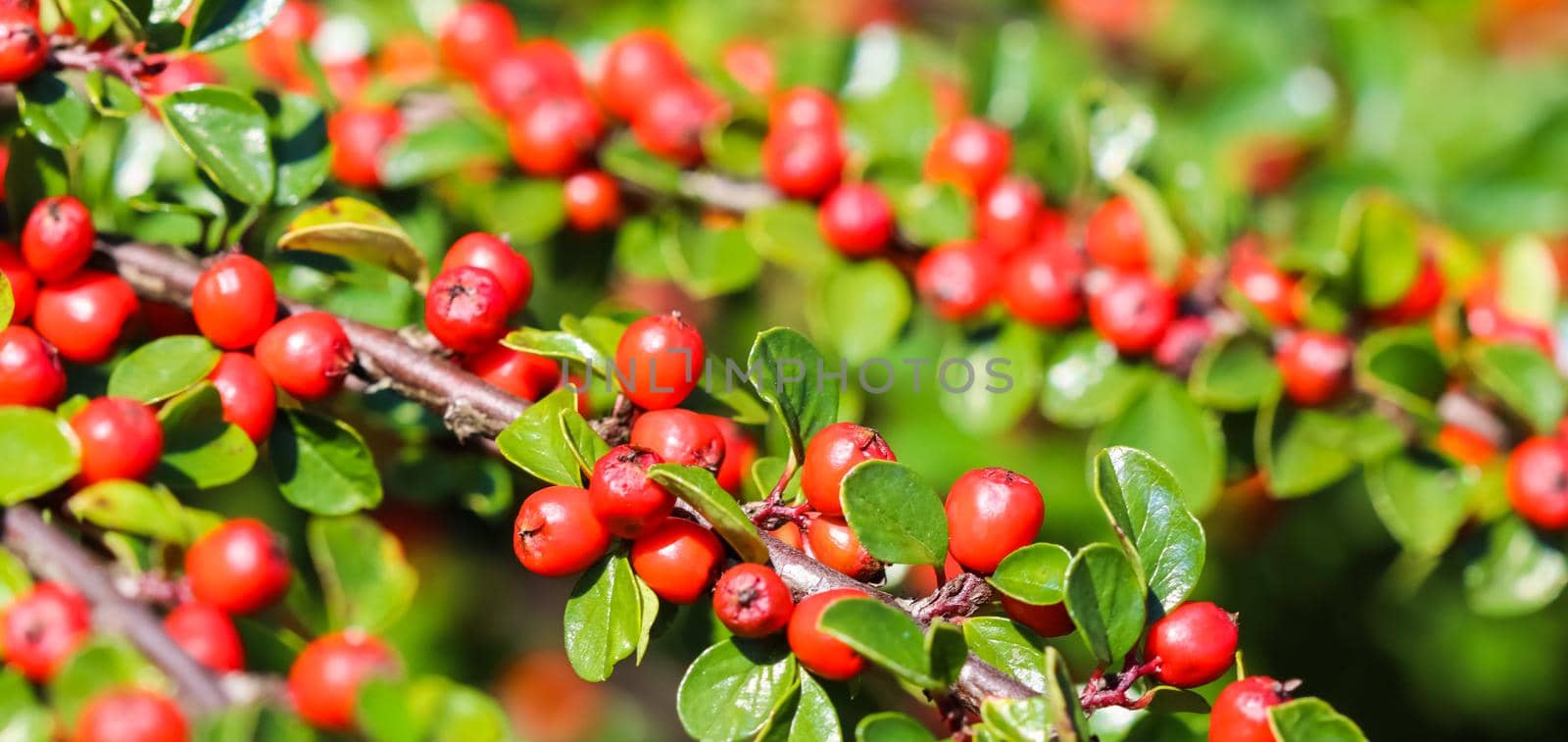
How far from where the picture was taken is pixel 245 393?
1409 millimetres

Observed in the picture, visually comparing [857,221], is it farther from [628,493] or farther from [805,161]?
[628,493]

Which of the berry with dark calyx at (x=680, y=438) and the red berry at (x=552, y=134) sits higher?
the berry with dark calyx at (x=680, y=438)

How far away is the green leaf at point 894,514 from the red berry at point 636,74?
1134 millimetres

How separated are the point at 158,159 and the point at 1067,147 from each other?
1.52 metres

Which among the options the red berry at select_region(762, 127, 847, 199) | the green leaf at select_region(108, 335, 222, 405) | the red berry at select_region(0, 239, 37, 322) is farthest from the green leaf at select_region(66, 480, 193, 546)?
the red berry at select_region(762, 127, 847, 199)

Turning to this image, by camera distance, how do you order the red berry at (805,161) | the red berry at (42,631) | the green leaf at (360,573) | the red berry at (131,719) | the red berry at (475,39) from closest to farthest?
the red berry at (131,719), the red berry at (42,631), the green leaf at (360,573), the red berry at (805,161), the red berry at (475,39)

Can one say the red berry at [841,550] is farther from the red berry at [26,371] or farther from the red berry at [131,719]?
the red berry at [26,371]

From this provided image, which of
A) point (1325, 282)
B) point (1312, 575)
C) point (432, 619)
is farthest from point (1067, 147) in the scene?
point (432, 619)

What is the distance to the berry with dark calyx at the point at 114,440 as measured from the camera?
49.8 inches

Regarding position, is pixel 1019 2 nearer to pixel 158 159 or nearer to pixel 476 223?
pixel 476 223

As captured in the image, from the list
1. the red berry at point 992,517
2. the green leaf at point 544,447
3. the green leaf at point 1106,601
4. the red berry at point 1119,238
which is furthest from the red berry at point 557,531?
the red berry at point 1119,238

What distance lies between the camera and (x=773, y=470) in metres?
1.52

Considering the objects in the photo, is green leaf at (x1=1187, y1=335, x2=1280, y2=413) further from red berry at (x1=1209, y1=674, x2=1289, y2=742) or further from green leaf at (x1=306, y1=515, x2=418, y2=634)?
green leaf at (x1=306, y1=515, x2=418, y2=634)

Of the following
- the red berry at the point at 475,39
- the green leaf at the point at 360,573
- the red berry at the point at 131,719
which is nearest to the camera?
the red berry at the point at 131,719
